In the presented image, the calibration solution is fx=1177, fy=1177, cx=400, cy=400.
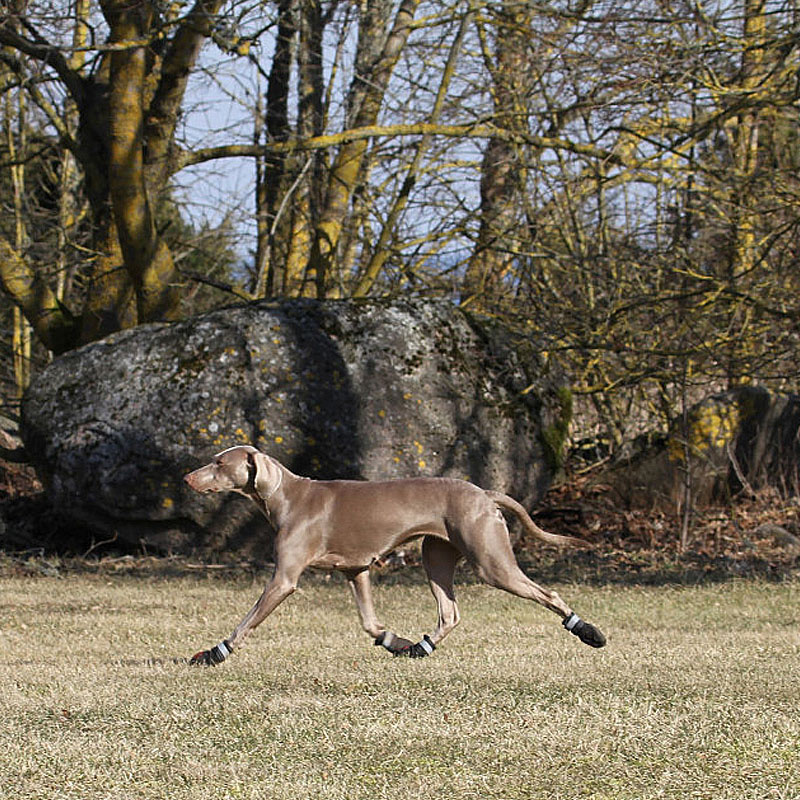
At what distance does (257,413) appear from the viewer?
1138cm

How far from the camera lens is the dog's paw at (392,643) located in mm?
6777

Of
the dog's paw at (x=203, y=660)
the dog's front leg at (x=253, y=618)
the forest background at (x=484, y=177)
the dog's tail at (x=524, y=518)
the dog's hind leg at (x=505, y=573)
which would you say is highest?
the forest background at (x=484, y=177)

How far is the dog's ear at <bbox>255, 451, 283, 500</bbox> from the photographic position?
6.56 metres

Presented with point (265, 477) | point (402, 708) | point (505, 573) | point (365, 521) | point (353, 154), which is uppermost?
point (353, 154)

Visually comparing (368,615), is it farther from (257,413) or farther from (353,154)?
(353,154)

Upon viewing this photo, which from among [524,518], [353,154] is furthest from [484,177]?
[524,518]

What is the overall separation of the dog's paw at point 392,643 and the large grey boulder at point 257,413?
463 cm

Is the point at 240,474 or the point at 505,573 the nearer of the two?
the point at 505,573

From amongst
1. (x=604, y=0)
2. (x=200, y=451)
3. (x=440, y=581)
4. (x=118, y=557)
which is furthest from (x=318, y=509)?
(x=604, y=0)

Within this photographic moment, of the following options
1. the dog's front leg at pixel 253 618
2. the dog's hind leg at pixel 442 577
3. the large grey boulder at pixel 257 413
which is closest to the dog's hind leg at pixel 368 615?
the dog's hind leg at pixel 442 577

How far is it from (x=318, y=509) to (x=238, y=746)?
2.10 metres

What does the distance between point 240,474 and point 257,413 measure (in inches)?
191

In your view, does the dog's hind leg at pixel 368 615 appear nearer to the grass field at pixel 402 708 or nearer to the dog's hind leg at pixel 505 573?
the grass field at pixel 402 708

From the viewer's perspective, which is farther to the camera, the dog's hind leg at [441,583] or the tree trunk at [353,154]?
the tree trunk at [353,154]
